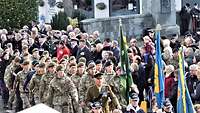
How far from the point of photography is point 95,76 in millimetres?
12516

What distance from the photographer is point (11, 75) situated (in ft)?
49.2

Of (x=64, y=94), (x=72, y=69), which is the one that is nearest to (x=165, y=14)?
A: (x=72, y=69)

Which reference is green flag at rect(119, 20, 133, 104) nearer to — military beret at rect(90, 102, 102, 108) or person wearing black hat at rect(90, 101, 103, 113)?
military beret at rect(90, 102, 102, 108)

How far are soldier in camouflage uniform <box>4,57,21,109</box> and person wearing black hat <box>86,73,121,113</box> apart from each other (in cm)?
291

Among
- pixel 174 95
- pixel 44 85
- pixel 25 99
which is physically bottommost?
pixel 25 99

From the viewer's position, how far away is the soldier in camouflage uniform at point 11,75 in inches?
587

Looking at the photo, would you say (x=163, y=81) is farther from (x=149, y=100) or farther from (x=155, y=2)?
(x=155, y=2)

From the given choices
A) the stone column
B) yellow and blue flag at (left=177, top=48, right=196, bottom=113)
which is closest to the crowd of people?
yellow and blue flag at (left=177, top=48, right=196, bottom=113)

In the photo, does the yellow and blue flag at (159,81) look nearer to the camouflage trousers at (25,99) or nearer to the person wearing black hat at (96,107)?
the person wearing black hat at (96,107)

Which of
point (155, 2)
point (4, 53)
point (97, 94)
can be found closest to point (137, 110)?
point (97, 94)

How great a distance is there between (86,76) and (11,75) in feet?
8.94

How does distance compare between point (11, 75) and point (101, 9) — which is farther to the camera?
point (101, 9)

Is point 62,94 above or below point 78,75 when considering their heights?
below

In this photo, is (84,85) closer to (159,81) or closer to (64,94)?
(64,94)
